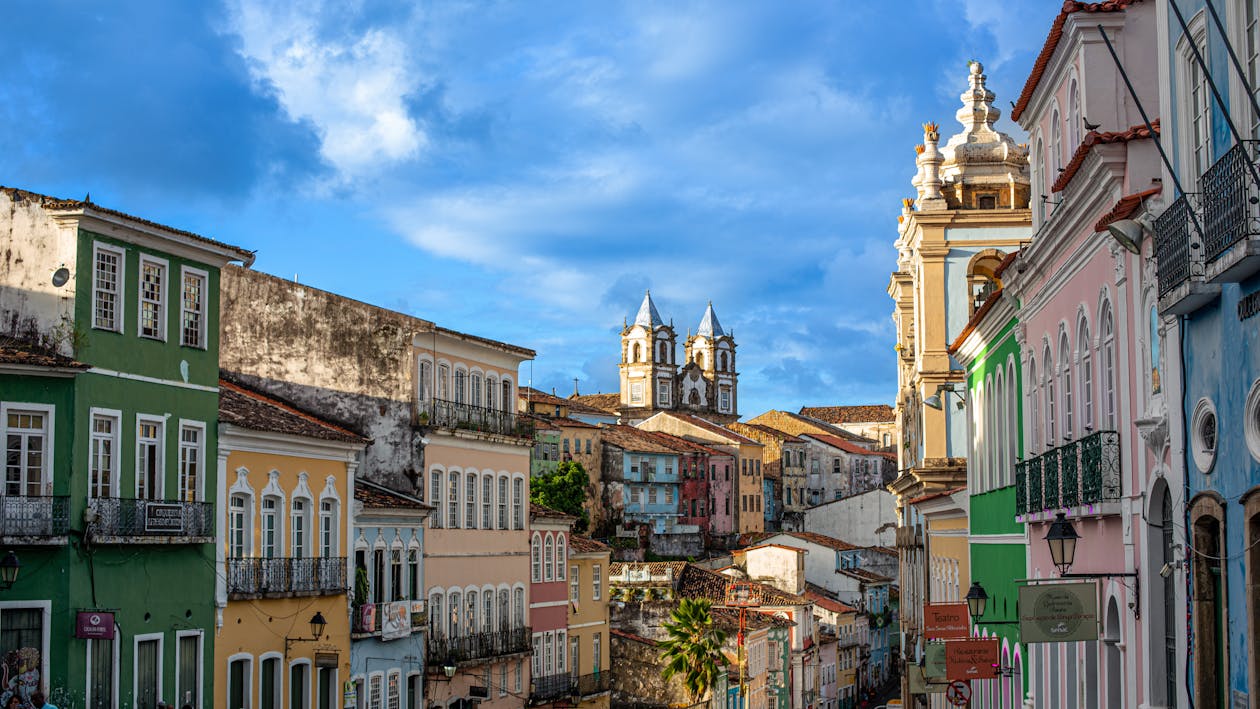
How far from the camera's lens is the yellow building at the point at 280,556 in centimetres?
3325

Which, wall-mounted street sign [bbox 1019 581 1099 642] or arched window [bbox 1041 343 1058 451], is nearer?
wall-mounted street sign [bbox 1019 581 1099 642]

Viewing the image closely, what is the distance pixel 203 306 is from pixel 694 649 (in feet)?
125

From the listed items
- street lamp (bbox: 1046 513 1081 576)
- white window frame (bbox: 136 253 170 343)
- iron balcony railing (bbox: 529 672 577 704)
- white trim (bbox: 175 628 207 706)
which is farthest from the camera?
iron balcony railing (bbox: 529 672 577 704)

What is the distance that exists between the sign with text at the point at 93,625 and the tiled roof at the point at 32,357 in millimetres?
4035

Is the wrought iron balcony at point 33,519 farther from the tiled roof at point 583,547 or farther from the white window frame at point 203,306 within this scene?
the tiled roof at point 583,547

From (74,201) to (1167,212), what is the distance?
19467mm

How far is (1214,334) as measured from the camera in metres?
14.5

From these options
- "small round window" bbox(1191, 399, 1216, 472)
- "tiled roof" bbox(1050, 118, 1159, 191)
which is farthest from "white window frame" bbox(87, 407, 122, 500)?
"small round window" bbox(1191, 399, 1216, 472)

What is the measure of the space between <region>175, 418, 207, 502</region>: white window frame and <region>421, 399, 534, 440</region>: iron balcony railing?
12.5 meters

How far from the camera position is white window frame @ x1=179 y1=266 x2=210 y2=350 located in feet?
104

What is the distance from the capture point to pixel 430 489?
44.7 metres

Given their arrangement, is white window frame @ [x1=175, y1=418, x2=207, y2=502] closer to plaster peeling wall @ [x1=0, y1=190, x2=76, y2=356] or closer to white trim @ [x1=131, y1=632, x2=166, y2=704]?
white trim @ [x1=131, y1=632, x2=166, y2=704]

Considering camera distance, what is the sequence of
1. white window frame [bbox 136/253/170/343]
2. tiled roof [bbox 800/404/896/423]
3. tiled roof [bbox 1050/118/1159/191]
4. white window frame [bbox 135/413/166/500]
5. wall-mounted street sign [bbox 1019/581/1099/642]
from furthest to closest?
tiled roof [bbox 800/404/896/423] → white window frame [bbox 135/413/166/500] → white window frame [bbox 136/253/170/343] → wall-mounted street sign [bbox 1019/581/1099/642] → tiled roof [bbox 1050/118/1159/191]

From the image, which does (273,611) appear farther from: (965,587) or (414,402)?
(965,587)
